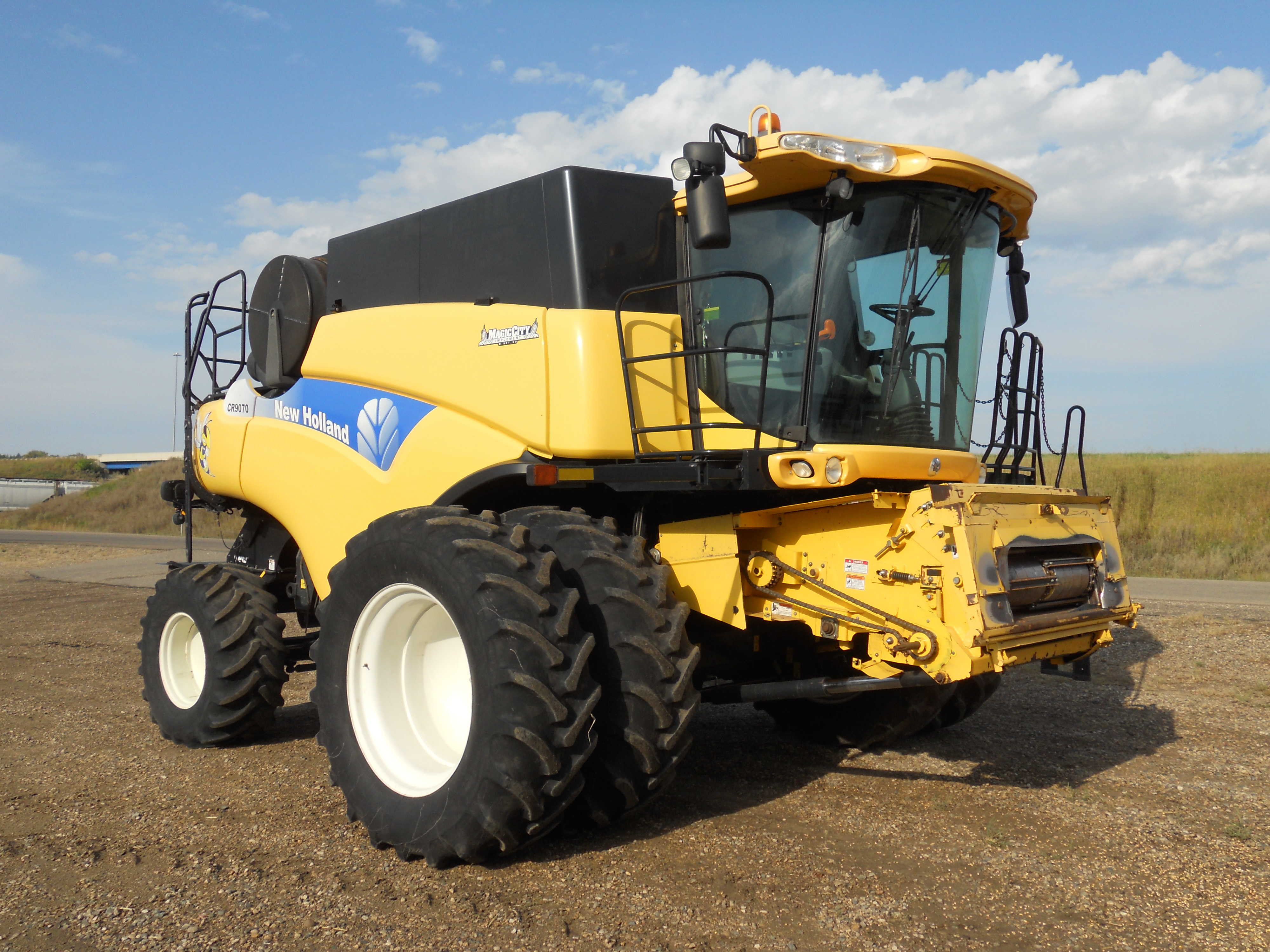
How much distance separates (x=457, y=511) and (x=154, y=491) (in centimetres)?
3719

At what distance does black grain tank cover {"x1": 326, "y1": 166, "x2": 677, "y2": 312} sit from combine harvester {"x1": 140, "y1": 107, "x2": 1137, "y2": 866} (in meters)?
0.02

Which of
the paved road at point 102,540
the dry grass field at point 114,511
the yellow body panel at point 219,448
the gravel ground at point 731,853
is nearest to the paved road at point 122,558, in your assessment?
the paved road at point 102,540

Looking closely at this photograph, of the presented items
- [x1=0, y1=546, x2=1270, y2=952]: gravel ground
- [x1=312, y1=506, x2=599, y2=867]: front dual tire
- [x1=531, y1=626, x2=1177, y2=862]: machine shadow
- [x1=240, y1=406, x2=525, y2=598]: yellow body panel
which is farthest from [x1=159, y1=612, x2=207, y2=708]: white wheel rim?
[x1=531, y1=626, x2=1177, y2=862]: machine shadow

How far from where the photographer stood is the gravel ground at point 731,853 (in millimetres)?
3133

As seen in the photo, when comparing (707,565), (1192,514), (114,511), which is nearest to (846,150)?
(707,565)

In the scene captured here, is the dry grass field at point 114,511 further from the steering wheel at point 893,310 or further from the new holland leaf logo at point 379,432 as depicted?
the steering wheel at point 893,310

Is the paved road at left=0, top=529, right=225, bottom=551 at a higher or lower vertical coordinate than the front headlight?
lower

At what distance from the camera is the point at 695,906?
3275 millimetres

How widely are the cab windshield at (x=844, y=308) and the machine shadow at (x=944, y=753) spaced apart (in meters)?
1.74

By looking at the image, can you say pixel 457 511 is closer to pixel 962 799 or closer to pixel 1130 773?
pixel 962 799

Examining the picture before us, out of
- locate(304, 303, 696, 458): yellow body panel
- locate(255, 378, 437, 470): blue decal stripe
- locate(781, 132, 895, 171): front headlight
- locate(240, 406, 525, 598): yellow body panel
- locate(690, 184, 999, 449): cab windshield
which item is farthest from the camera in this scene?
locate(255, 378, 437, 470): blue decal stripe

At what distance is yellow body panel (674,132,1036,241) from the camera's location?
3.85 metres

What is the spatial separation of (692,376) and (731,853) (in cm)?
201

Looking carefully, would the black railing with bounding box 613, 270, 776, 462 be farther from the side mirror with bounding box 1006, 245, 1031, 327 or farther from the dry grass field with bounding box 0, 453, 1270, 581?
the dry grass field with bounding box 0, 453, 1270, 581
